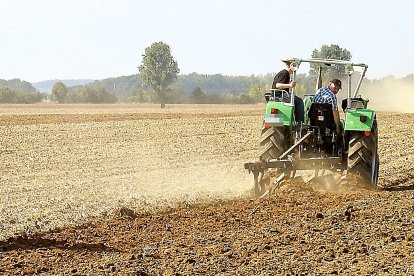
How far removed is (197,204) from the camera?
10523 millimetres

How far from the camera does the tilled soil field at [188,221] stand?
654cm

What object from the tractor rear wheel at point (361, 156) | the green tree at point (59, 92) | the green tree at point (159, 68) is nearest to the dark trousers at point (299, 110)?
the tractor rear wheel at point (361, 156)

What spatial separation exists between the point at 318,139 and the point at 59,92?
86.2 metres

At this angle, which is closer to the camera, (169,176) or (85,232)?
(85,232)

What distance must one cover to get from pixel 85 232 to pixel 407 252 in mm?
3586

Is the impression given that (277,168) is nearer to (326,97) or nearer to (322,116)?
(322,116)

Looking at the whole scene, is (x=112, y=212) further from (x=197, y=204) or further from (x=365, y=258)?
(x=365, y=258)

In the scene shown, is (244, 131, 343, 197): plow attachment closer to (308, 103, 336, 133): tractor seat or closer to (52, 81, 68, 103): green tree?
(308, 103, 336, 133): tractor seat

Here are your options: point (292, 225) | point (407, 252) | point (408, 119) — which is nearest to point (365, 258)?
point (407, 252)

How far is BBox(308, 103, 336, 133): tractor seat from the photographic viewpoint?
11.1 meters

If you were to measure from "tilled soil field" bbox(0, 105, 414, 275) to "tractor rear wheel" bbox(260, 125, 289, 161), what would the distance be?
697 millimetres

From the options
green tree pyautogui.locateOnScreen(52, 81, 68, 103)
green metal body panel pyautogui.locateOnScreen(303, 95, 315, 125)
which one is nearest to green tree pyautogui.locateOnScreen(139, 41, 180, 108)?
green tree pyautogui.locateOnScreen(52, 81, 68, 103)

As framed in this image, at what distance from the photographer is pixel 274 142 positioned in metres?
11.2

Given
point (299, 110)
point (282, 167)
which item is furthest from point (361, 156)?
point (282, 167)
